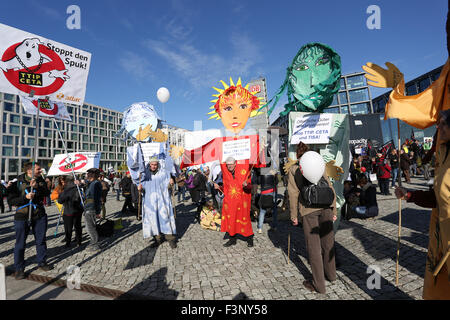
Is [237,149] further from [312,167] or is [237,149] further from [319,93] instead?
[312,167]

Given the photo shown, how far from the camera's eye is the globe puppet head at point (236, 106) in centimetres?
492

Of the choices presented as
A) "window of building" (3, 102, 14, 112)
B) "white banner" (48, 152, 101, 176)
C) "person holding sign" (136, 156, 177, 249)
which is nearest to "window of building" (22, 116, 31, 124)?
"window of building" (3, 102, 14, 112)

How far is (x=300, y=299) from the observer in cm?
258

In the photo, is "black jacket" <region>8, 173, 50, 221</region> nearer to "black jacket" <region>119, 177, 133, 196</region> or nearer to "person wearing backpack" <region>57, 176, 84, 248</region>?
"person wearing backpack" <region>57, 176, 84, 248</region>

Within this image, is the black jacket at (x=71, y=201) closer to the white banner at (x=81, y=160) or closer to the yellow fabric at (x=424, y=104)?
the white banner at (x=81, y=160)

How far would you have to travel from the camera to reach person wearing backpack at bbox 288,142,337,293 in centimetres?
265

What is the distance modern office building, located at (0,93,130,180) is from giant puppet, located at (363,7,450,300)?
30.4 meters

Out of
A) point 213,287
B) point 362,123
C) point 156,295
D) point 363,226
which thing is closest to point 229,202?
point 213,287

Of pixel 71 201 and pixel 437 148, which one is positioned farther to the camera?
pixel 71 201

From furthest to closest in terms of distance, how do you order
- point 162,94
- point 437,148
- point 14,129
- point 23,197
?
point 14,129, point 162,94, point 23,197, point 437,148

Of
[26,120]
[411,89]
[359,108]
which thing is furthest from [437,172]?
[26,120]

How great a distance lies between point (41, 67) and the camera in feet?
12.0

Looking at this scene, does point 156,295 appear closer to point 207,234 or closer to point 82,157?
point 207,234

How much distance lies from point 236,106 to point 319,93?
1722mm
